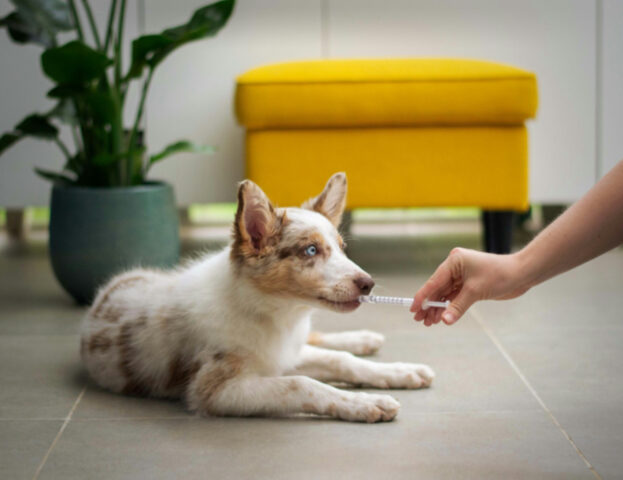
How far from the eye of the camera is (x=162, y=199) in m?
3.04

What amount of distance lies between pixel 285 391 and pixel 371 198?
1.58m

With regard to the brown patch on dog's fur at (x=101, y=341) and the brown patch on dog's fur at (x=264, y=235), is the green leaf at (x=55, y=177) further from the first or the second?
the brown patch on dog's fur at (x=264, y=235)

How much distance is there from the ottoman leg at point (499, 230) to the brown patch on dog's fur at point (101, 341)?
6.24 feet

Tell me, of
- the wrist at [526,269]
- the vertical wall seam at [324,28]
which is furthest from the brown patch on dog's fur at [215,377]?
the vertical wall seam at [324,28]

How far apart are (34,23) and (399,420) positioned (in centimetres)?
199

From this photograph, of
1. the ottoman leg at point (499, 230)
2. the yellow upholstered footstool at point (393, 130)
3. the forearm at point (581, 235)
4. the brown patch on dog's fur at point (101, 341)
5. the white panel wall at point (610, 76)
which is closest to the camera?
the forearm at point (581, 235)

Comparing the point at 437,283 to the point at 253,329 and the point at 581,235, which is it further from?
the point at 253,329

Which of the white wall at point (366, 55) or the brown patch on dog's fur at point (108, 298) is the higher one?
the white wall at point (366, 55)

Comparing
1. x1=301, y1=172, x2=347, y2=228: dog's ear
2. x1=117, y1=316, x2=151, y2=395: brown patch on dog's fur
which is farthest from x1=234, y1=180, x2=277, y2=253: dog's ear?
x1=117, y1=316, x2=151, y2=395: brown patch on dog's fur

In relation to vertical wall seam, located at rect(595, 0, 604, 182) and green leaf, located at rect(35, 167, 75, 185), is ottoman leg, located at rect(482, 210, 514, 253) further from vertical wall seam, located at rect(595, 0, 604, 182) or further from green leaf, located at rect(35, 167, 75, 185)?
green leaf, located at rect(35, 167, 75, 185)

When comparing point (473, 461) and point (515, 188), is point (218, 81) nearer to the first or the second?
point (515, 188)

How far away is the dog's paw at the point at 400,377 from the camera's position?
2100 millimetres

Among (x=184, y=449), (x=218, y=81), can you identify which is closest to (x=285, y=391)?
(x=184, y=449)

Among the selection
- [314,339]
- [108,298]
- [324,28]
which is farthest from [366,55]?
[108,298]
